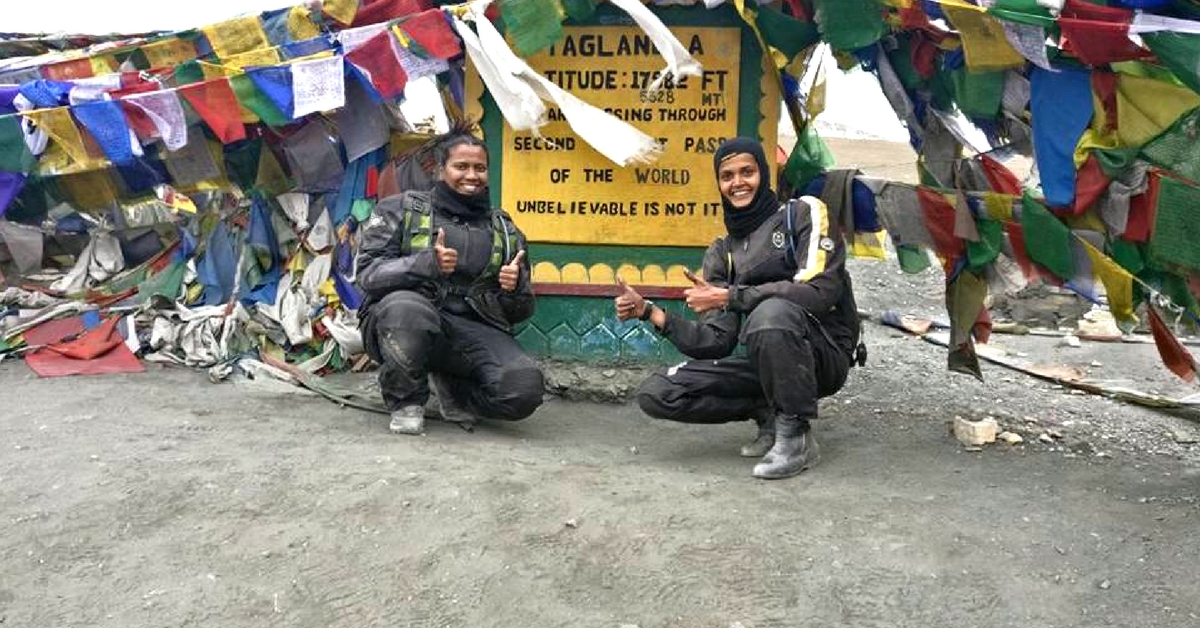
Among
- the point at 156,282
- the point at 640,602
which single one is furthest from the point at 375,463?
the point at 156,282

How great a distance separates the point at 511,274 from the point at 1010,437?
2371 millimetres

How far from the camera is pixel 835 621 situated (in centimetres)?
326

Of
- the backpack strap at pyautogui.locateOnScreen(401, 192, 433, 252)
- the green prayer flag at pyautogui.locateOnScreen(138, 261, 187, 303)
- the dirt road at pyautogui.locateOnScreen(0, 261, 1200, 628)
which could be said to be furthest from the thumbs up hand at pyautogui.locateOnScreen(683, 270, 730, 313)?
the green prayer flag at pyautogui.locateOnScreen(138, 261, 187, 303)

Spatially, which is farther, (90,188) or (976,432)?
(90,188)

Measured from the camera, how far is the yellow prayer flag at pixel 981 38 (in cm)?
462

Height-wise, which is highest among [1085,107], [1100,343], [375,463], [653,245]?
[1085,107]

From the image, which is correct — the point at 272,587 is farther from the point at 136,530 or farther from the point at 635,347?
the point at 635,347

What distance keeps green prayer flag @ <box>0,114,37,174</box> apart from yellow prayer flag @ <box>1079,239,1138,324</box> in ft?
18.8

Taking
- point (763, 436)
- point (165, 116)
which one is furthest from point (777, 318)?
point (165, 116)

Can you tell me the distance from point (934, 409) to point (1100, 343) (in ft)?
8.21

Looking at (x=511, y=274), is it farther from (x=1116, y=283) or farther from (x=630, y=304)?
(x=1116, y=283)

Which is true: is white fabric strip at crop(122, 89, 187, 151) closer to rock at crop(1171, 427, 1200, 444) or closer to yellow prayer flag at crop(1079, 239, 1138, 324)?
yellow prayer flag at crop(1079, 239, 1138, 324)

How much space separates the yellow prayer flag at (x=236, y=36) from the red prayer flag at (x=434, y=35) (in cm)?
122

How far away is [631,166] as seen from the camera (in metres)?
6.00
